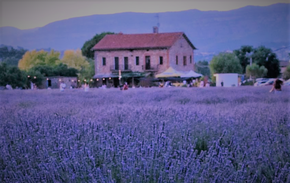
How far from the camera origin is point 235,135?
3.52m

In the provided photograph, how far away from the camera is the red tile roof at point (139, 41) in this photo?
37219 mm

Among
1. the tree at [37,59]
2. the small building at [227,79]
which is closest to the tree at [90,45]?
the tree at [37,59]

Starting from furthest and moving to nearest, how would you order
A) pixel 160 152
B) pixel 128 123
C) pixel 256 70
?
pixel 256 70 → pixel 128 123 → pixel 160 152

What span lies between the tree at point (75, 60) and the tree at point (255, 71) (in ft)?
72.6

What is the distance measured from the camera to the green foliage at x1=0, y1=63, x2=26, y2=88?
28.9 meters

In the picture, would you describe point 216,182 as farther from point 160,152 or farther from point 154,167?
point 160,152

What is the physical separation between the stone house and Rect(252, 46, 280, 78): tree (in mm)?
20861

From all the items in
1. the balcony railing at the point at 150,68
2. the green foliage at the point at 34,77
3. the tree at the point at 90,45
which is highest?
the tree at the point at 90,45

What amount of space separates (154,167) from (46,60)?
57204 mm

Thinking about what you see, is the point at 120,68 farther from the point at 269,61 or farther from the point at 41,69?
the point at 269,61

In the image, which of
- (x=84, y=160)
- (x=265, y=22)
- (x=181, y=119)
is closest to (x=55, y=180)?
(x=84, y=160)

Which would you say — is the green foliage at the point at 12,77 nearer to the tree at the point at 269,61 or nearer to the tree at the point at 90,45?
the tree at the point at 90,45

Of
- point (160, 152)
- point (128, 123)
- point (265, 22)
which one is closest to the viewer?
point (160, 152)

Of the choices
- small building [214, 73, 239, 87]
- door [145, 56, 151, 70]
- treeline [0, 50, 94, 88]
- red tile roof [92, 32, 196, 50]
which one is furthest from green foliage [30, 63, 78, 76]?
small building [214, 73, 239, 87]
